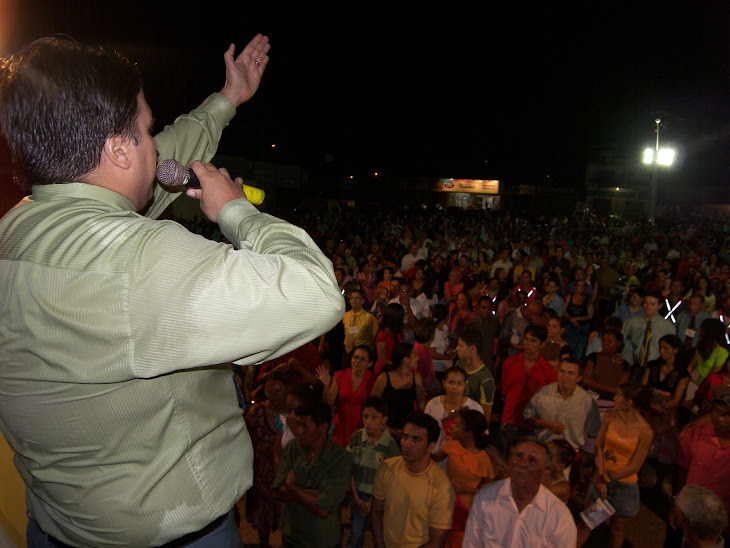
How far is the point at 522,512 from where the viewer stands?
118 inches

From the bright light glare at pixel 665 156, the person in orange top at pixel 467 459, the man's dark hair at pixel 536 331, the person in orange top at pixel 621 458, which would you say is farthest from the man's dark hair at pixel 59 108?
the bright light glare at pixel 665 156

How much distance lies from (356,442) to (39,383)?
11.0ft

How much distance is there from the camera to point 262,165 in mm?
34375

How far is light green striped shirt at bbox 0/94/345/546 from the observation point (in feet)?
2.86

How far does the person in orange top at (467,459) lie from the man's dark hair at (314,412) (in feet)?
3.52

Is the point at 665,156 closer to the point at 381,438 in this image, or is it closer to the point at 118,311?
the point at 381,438

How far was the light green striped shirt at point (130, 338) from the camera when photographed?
873 millimetres

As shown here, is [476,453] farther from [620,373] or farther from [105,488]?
[105,488]

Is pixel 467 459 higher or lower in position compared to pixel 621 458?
higher

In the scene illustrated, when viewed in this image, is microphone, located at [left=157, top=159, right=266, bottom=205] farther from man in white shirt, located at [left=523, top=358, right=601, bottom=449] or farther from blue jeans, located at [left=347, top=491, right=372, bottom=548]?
man in white shirt, located at [left=523, top=358, right=601, bottom=449]

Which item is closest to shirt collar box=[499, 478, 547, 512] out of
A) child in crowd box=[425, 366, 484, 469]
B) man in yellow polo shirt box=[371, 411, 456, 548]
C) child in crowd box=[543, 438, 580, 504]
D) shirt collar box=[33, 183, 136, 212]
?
man in yellow polo shirt box=[371, 411, 456, 548]

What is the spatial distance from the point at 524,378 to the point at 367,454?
6.84ft

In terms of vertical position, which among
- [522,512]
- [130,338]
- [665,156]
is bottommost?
[522,512]

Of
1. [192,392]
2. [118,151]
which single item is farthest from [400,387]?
[118,151]
